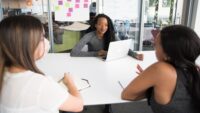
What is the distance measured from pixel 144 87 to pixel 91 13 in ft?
8.77

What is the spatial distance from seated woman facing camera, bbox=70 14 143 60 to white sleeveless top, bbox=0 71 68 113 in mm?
1380

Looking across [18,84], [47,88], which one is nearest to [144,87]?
[47,88]

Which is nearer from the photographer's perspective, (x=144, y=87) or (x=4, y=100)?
(x=4, y=100)

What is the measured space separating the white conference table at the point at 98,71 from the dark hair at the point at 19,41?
1.81 feet

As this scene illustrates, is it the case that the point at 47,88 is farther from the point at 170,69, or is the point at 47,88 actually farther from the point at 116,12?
the point at 116,12

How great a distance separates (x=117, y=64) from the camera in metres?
2.10

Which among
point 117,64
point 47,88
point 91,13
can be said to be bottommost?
point 117,64

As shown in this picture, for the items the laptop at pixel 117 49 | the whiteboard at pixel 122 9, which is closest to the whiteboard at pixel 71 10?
the whiteboard at pixel 122 9

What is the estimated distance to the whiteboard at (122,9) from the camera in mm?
3809

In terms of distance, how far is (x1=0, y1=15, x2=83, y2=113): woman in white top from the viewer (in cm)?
94

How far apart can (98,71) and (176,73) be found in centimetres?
83

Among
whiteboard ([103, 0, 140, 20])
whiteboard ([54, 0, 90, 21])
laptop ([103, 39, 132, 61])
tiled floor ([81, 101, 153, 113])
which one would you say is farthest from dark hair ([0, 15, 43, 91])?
whiteboard ([103, 0, 140, 20])

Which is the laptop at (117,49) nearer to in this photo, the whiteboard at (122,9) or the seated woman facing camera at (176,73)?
the seated woman facing camera at (176,73)

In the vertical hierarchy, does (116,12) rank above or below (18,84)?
above
